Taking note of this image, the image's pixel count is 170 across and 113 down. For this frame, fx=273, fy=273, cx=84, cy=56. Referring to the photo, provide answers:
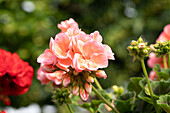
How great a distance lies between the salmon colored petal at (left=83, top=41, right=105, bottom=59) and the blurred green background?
1.89m

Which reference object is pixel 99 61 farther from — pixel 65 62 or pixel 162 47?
pixel 162 47

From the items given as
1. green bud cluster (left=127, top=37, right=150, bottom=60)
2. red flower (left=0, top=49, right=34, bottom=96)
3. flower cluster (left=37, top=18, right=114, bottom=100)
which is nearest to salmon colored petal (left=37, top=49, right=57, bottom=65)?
flower cluster (left=37, top=18, right=114, bottom=100)

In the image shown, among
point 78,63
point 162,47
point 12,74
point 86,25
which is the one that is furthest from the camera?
point 86,25

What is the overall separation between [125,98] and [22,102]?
2.12 m

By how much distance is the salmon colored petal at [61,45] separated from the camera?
1.55 ft

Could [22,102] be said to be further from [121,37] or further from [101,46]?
[101,46]

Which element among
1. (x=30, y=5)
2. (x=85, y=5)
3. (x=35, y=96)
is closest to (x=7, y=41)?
(x=30, y=5)

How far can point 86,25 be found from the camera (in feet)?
10.9

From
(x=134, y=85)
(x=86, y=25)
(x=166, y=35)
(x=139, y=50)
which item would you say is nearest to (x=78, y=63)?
(x=139, y=50)

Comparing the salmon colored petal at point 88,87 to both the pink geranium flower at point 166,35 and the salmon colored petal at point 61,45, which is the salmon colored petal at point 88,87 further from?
the pink geranium flower at point 166,35

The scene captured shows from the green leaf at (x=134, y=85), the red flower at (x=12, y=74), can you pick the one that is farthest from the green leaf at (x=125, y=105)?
the red flower at (x=12, y=74)

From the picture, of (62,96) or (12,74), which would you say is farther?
(12,74)

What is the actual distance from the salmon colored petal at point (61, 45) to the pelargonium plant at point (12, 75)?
0.88 ft

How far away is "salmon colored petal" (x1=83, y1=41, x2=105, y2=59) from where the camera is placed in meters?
0.47
